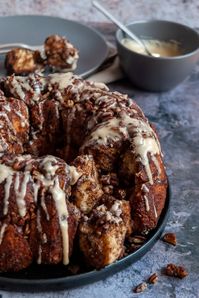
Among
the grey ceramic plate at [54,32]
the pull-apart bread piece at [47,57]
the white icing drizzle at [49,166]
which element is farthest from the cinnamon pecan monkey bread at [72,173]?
the grey ceramic plate at [54,32]

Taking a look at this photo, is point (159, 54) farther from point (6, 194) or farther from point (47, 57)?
point (6, 194)

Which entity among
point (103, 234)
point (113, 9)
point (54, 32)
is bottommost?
point (113, 9)

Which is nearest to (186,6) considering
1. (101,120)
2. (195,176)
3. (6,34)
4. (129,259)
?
(6,34)

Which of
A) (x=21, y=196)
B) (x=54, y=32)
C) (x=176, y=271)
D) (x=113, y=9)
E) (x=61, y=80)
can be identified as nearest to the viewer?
(x=21, y=196)

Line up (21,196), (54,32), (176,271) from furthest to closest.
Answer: (54,32) < (176,271) < (21,196)

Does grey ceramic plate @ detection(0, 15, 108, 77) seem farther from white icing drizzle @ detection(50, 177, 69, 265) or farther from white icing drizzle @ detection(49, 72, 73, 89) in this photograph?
white icing drizzle @ detection(50, 177, 69, 265)

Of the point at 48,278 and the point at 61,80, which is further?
the point at 61,80

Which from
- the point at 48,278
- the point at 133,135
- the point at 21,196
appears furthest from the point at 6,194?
the point at 133,135
